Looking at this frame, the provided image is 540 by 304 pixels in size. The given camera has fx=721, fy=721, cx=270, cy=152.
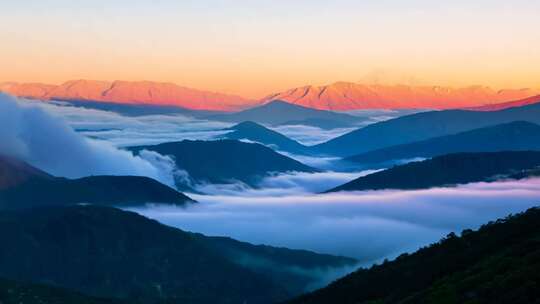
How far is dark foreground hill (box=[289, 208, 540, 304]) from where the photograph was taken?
192 ft

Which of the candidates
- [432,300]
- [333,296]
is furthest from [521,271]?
[333,296]

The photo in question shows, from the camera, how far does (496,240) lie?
3942 inches

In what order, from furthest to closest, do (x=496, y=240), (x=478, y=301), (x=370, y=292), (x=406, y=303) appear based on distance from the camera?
(x=370, y=292)
(x=496, y=240)
(x=406, y=303)
(x=478, y=301)

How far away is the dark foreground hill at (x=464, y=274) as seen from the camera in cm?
5841

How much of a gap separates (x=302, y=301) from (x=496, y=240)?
43705 millimetres

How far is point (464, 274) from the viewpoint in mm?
73375

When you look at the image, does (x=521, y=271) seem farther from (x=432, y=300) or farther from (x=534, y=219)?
(x=534, y=219)

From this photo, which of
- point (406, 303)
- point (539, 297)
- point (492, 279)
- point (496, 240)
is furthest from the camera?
point (496, 240)

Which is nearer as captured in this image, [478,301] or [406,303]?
[478,301]

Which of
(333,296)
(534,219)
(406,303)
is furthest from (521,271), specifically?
(333,296)

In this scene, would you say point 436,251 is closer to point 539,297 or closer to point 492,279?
point 492,279

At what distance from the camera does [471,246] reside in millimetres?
103750

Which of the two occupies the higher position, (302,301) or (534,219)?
(534,219)

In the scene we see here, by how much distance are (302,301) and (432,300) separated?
6912 centimetres
